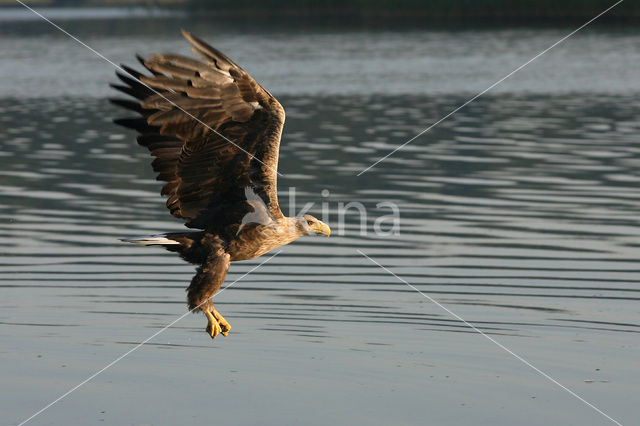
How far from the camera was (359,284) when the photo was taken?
11.6 metres

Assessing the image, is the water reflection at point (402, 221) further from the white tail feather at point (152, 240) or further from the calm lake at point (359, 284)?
the white tail feather at point (152, 240)

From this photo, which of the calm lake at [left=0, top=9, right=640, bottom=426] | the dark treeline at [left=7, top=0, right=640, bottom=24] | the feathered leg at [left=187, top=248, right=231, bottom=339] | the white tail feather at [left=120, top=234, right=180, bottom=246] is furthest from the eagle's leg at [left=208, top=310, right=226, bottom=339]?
the dark treeline at [left=7, top=0, right=640, bottom=24]

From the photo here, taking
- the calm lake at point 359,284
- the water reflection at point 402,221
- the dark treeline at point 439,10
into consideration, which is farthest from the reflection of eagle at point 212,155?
the dark treeline at point 439,10

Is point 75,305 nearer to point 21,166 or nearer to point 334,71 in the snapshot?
point 21,166

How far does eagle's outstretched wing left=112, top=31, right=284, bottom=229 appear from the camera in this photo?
809 cm

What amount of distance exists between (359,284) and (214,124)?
145 inches

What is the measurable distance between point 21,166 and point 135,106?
11882 mm

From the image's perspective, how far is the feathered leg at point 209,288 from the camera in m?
8.53

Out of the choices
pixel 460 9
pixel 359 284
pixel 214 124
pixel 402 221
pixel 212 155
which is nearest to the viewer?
pixel 214 124

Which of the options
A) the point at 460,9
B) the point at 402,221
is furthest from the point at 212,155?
the point at 460,9

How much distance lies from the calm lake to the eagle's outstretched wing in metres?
1.31

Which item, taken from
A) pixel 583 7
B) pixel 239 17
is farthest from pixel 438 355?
pixel 239 17

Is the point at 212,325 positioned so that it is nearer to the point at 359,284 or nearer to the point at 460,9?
the point at 359,284

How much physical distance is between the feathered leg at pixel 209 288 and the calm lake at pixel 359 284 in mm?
389
